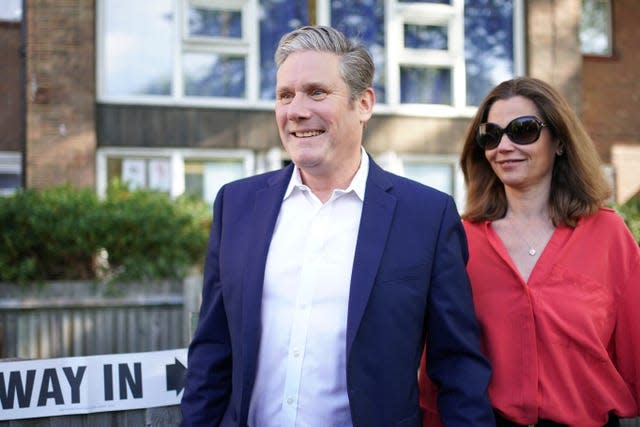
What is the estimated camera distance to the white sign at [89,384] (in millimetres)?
2625

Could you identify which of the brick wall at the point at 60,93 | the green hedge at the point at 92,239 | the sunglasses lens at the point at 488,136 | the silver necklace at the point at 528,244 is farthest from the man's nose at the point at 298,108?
the brick wall at the point at 60,93

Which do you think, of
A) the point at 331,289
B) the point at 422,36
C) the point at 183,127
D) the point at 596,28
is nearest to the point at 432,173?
the point at 422,36

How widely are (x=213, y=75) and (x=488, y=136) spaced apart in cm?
773

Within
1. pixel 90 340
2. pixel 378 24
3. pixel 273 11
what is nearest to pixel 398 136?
pixel 378 24

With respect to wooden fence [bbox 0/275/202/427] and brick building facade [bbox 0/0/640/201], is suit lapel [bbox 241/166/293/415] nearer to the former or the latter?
wooden fence [bbox 0/275/202/427]

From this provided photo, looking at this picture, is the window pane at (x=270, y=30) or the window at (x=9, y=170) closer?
the window pane at (x=270, y=30)

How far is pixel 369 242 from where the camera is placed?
7.25ft

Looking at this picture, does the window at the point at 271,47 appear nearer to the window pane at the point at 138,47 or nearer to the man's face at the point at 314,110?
the window pane at the point at 138,47

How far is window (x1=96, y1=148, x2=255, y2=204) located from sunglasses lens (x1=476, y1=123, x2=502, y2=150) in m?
7.04

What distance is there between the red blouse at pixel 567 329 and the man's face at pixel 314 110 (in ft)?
2.50

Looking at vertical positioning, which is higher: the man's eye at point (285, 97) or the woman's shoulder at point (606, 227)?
the man's eye at point (285, 97)

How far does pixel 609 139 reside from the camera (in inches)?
471

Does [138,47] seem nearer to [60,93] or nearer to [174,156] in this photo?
[60,93]

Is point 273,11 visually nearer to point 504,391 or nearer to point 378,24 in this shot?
point 378,24
